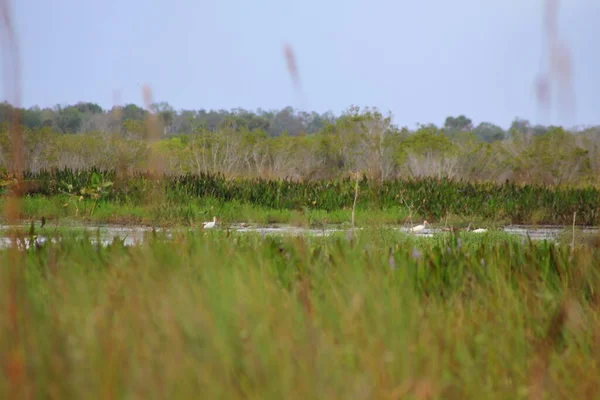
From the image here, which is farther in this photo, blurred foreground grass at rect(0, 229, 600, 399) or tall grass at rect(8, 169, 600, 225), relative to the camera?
tall grass at rect(8, 169, 600, 225)

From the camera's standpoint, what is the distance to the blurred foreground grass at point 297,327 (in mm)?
2727

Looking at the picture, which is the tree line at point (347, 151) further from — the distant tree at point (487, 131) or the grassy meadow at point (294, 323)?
the distant tree at point (487, 131)

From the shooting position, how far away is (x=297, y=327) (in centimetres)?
342

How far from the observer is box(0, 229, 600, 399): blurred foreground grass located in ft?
8.95

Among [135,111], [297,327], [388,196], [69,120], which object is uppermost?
[69,120]

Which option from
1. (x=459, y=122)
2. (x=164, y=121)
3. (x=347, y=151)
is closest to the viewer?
(x=164, y=121)

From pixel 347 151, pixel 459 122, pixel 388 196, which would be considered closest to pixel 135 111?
pixel 388 196

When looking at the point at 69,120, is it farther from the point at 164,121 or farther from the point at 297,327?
the point at 297,327

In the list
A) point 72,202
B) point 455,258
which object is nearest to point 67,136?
point 72,202

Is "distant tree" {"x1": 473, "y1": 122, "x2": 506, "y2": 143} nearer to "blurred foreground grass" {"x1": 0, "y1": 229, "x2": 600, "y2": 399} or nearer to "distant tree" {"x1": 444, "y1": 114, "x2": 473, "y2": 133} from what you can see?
"distant tree" {"x1": 444, "y1": 114, "x2": 473, "y2": 133}

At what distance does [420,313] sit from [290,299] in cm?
64

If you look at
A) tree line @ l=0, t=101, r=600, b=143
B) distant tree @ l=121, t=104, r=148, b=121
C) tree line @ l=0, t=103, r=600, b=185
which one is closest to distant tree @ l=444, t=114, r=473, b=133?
tree line @ l=0, t=101, r=600, b=143

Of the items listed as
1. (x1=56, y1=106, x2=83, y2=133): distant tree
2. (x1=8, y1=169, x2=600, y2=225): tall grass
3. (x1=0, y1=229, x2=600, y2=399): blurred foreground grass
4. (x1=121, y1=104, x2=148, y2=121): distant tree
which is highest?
(x1=56, y1=106, x2=83, y2=133): distant tree

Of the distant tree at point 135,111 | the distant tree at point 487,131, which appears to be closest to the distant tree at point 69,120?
the distant tree at point 135,111
